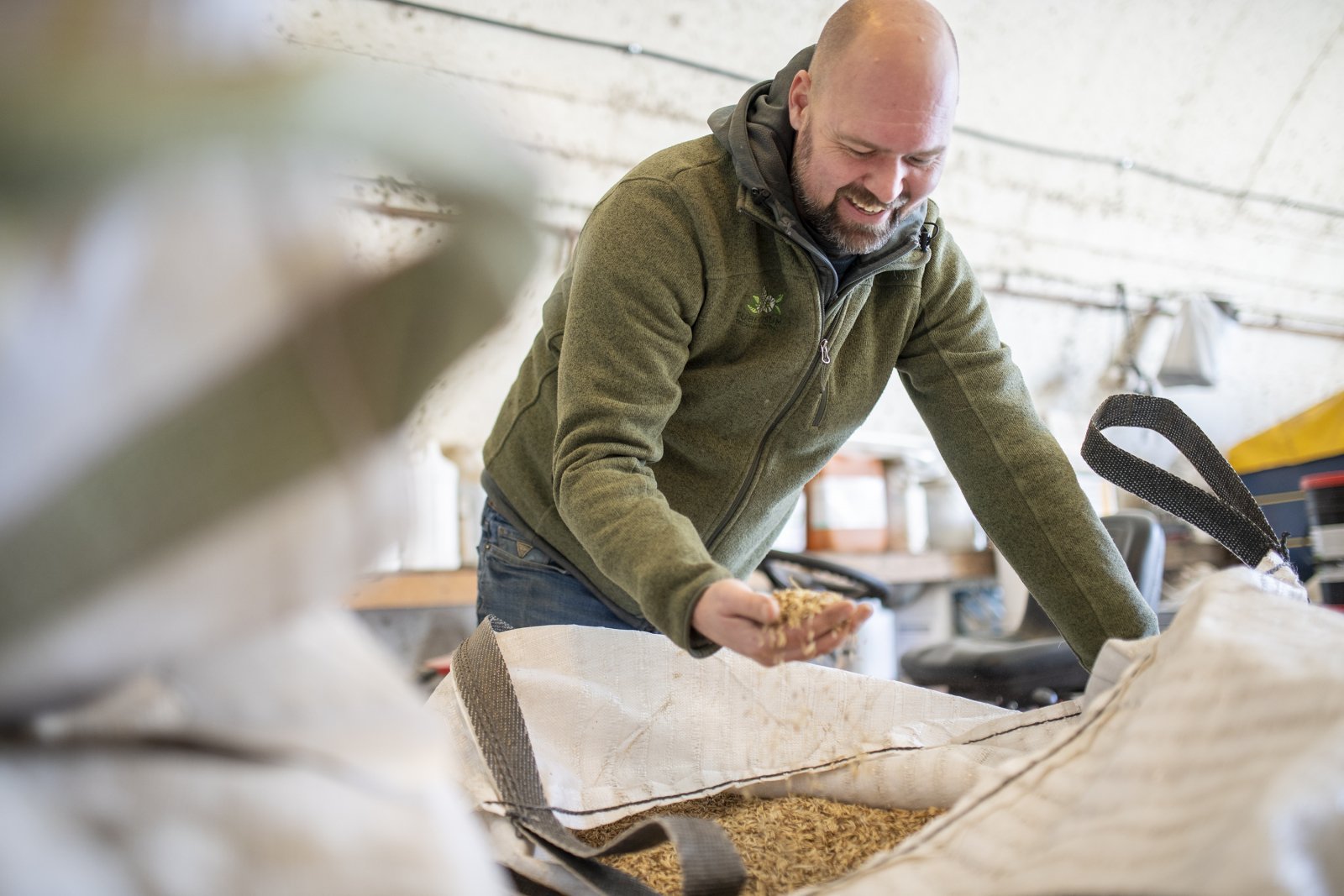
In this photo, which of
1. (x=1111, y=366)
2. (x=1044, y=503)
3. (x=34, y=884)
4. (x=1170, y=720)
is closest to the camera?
(x=34, y=884)

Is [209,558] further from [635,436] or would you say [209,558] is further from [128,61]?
[635,436]

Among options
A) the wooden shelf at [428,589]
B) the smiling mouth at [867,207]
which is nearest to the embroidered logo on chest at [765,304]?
the smiling mouth at [867,207]

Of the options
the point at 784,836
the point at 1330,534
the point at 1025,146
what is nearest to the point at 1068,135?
the point at 1025,146

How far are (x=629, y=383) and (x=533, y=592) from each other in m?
0.38

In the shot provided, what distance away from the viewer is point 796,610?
2.32 feet

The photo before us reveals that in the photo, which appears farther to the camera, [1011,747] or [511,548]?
[511,548]

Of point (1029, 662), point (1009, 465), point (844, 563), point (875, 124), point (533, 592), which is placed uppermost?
point (875, 124)

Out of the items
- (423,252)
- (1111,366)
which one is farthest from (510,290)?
(1111,366)

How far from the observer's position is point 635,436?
975 millimetres

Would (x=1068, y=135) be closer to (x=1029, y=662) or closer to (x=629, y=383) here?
(x=1029, y=662)

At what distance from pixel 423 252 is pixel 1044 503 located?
2.88 ft

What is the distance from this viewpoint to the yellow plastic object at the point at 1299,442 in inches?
141

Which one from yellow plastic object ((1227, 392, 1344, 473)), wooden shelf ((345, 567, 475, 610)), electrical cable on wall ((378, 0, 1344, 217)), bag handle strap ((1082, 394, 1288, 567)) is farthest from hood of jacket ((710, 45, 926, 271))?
yellow plastic object ((1227, 392, 1344, 473))

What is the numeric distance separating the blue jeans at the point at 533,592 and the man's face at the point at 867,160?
51 centimetres
